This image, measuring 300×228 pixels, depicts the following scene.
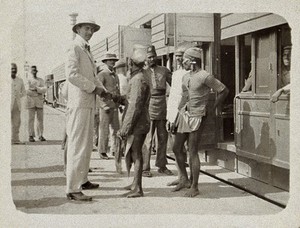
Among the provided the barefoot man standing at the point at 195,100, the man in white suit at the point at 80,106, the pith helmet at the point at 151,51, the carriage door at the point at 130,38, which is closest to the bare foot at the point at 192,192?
the barefoot man standing at the point at 195,100

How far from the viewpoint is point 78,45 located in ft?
13.8

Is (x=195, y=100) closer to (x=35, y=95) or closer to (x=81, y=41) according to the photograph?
(x=81, y=41)

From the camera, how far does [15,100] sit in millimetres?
4332

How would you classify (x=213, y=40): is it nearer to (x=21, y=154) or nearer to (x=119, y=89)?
(x=119, y=89)

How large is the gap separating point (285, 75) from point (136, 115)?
1446 mm

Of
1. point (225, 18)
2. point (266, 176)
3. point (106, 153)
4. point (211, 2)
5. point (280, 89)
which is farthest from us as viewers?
point (106, 153)

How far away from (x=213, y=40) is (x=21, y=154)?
96.4 inches

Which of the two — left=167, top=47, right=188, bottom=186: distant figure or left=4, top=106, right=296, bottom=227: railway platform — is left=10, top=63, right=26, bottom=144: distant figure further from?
left=167, top=47, right=188, bottom=186: distant figure

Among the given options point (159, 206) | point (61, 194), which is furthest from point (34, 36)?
point (159, 206)

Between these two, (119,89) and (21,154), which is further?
(119,89)

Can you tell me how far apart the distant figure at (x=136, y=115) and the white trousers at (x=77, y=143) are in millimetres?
332

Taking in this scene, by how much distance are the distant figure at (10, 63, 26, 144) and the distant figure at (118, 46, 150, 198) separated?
95 centimetres

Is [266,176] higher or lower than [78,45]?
lower

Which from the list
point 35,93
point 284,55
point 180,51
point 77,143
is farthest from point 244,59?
point 35,93
